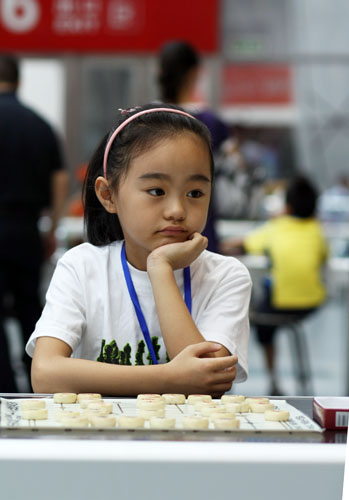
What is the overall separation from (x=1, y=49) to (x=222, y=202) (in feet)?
14.5

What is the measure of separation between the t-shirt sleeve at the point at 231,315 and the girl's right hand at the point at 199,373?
0.75 feet

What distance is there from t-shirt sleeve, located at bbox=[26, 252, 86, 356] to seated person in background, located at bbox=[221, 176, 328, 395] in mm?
3005

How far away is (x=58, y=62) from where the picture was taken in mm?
8602

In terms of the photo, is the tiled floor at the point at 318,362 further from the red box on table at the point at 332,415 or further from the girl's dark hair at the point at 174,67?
the red box on table at the point at 332,415

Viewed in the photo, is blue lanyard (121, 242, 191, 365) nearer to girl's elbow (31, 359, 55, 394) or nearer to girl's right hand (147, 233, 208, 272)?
girl's right hand (147, 233, 208, 272)

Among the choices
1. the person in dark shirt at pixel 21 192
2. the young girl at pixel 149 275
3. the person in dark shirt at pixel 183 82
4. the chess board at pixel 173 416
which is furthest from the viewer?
the person in dark shirt at pixel 21 192

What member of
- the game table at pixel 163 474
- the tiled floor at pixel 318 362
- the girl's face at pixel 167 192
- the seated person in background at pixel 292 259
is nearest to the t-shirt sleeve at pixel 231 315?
the girl's face at pixel 167 192

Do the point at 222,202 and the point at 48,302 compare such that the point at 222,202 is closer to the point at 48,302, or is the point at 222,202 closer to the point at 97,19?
the point at 48,302

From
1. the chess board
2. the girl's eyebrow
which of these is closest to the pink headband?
the girl's eyebrow

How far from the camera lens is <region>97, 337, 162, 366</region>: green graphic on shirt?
1.32 m

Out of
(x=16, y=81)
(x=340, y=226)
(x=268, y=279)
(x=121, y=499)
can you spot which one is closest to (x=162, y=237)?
(x=121, y=499)

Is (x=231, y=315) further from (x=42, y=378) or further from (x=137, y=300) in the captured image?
(x=42, y=378)

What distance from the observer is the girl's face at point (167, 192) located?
1260 mm

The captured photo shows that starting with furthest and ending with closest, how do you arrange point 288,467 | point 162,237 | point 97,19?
point 97,19, point 162,237, point 288,467
